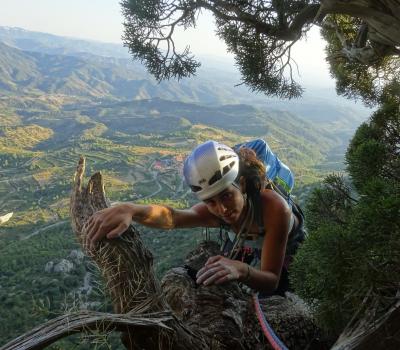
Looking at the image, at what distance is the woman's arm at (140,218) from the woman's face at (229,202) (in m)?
0.43

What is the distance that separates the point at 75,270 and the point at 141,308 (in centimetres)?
4520

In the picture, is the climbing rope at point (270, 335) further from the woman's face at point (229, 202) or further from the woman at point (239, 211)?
the woman's face at point (229, 202)

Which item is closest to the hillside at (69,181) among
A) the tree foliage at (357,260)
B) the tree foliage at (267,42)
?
the tree foliage at (357,260)

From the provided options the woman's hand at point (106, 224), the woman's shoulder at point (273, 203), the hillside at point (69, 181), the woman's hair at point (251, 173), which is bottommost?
the hillside at point (69, 181)

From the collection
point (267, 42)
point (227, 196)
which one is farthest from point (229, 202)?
point (267, 42)

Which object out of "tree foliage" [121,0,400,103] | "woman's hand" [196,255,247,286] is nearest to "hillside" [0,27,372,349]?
"woman's hand" [196,255,247,286]

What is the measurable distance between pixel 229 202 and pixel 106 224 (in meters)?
0.99

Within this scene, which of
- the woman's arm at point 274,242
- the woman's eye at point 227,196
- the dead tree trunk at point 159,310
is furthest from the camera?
the woman's eye at point 227,196

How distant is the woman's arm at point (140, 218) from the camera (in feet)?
7.76

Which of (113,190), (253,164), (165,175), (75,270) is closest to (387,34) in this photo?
(253,164)

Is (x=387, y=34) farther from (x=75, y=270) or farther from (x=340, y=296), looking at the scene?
(x=75, y=270)

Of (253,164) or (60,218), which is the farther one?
(60,218)

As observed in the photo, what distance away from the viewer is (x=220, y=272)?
2521 millimetres

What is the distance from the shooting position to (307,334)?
3158 mm
